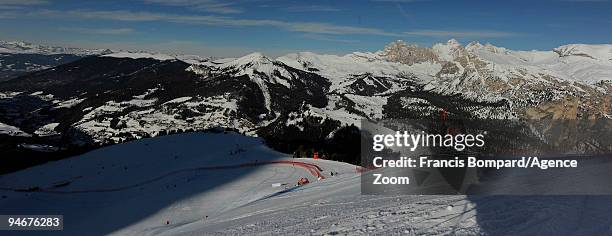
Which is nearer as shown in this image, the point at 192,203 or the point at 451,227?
the point at 451,227

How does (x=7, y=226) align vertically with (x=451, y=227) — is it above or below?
below

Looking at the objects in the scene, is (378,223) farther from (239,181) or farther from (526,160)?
(239,181)

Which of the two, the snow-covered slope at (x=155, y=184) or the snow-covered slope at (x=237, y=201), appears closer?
the snow-covered slope at (x=237, y=201)

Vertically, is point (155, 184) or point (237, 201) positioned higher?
point (155, 184)

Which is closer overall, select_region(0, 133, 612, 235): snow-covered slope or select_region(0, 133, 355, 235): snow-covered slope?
select_region(0, 133, 612, 235): snow-covered slope

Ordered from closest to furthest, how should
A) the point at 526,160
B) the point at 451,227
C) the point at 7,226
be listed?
the point at 451,227, the point at 526,160, the point at 7,226

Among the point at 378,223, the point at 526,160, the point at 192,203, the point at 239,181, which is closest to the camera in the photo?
the point at 378,223

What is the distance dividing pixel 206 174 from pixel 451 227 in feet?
157

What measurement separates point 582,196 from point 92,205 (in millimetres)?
44814

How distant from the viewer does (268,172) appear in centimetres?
5959

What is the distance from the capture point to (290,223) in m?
21.5

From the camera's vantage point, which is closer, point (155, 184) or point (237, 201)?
point (237, 201)

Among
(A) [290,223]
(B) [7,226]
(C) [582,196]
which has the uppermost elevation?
(C) [582,196]

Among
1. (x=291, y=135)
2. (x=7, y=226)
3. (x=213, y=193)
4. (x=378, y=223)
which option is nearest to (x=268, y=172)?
(x=213, y=193)
